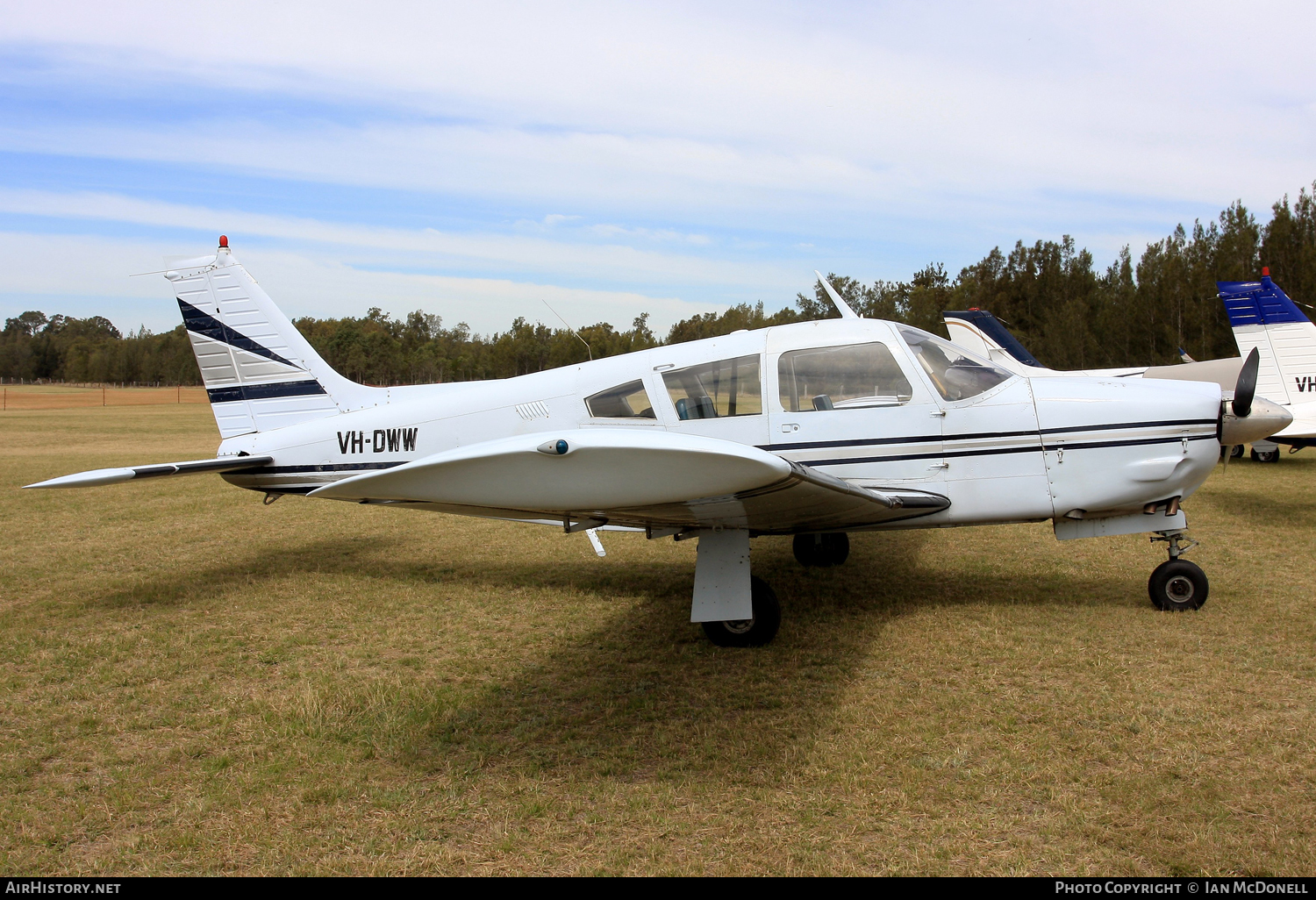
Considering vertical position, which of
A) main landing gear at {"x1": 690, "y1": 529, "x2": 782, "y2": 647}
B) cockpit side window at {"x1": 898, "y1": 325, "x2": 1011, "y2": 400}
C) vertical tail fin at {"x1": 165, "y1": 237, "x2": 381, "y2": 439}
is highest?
vertical tail fin at {"x1": 165, "y1": 237, "x2": 381, "y2": 439}

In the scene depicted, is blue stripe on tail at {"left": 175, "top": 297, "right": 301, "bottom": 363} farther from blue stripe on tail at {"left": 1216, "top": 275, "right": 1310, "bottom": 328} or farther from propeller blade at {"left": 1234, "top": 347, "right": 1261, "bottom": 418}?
blue stripe on tail at {"left": 1216, "top": 275, "right": 1310, "bottom": 328}

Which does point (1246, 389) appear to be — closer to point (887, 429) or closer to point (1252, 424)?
point (1252, 424)

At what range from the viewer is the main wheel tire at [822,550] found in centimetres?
725

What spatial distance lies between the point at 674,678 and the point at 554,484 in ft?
6.53

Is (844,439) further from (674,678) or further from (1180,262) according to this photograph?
(1180,262)

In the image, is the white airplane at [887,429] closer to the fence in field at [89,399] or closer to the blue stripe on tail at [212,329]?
the blue stripe on tail at [212,329]

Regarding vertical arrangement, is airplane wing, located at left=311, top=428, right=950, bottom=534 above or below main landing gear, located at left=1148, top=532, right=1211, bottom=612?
above

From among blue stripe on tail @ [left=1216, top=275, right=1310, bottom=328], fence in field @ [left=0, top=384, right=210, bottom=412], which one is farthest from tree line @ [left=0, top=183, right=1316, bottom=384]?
fence in field @ [left=0, top=384, right=210, bottom=412]

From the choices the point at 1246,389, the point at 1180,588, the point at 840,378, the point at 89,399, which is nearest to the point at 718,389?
the point at 840,378

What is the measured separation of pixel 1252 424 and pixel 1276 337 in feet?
26.1

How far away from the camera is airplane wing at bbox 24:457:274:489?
5.02 m

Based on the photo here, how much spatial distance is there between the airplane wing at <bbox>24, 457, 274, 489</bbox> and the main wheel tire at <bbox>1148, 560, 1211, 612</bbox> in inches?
276

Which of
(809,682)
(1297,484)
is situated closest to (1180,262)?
(1297,484)

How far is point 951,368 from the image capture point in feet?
17.7
